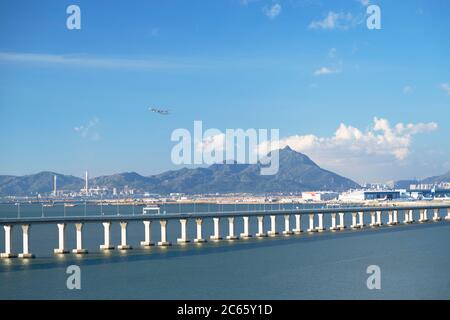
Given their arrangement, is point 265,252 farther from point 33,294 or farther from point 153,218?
point 33,294
